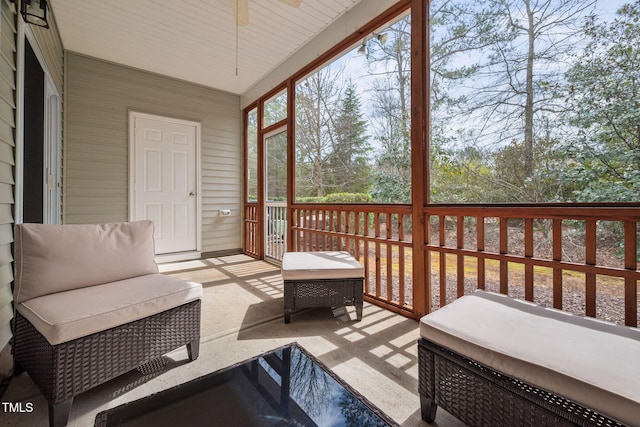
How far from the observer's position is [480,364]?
1.06 metres

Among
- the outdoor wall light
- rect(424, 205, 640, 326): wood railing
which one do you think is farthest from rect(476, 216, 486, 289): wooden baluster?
the outdoor wall light

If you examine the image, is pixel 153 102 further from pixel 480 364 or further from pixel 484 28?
pixel 480 364

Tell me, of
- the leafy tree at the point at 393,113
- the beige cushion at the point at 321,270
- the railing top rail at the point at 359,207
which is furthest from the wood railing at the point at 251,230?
the leafy tree at the point at 393,113

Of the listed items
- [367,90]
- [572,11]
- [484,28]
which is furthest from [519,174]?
[367,90]

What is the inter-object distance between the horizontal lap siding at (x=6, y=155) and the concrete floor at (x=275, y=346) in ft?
1.57

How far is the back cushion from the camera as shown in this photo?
1.46 metres

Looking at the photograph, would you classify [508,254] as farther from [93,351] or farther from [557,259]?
[93,351]

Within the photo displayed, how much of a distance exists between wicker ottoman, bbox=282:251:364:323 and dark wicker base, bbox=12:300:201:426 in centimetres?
76

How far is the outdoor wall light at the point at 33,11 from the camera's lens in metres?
1.88

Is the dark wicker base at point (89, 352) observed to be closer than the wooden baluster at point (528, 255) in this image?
Yes

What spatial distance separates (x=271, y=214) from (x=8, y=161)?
3044 mm

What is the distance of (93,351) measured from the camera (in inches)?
50.6

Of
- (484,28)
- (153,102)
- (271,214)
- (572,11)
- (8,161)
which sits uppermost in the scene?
(153,102)

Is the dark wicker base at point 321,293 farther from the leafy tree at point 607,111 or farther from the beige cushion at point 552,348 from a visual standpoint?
the leafy tree at point 607,111
